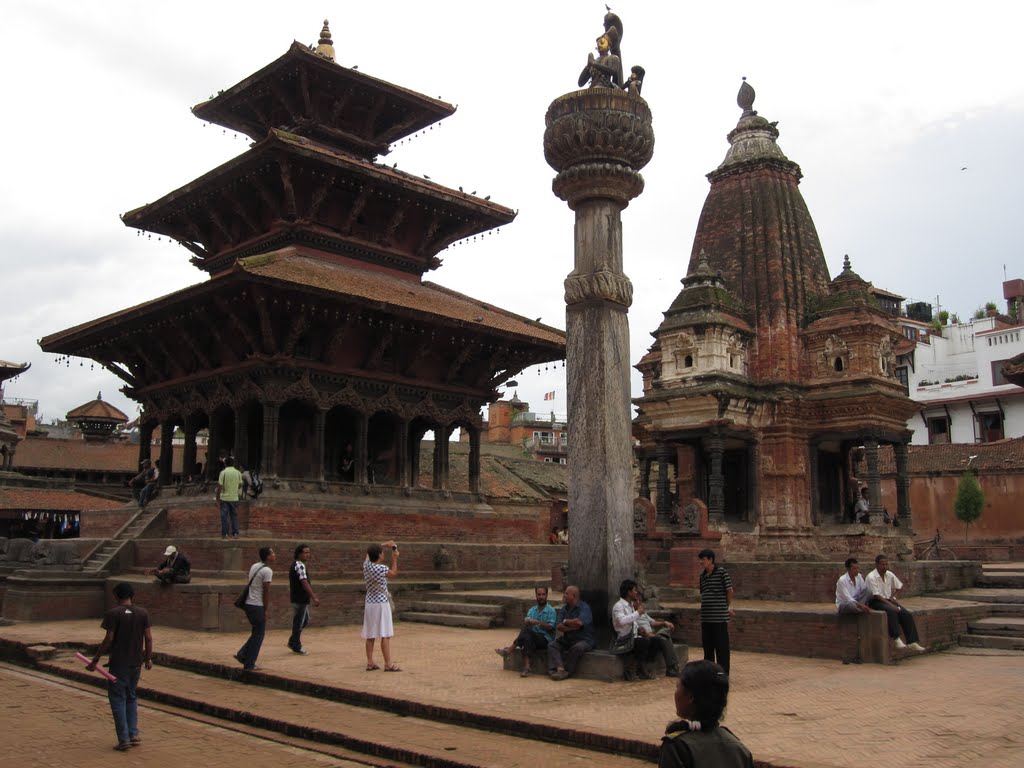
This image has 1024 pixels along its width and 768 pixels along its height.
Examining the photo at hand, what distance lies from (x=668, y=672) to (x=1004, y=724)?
11.7ft

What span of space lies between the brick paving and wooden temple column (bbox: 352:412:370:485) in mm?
7790

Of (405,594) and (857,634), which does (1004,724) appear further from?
(405,594)

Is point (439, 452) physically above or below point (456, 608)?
above

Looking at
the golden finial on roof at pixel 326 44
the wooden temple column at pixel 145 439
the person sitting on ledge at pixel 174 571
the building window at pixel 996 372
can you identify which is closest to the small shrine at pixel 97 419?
the wooden temple column at pixel 145 439

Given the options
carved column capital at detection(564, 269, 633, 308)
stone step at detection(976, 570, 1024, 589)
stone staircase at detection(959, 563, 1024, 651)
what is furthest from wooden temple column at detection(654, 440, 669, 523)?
carved column capital at detection(564, 269, 633, 308)

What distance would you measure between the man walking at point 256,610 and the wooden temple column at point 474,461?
13096 mm

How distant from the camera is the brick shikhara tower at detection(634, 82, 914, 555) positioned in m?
25.5

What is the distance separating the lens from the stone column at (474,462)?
23938 mm

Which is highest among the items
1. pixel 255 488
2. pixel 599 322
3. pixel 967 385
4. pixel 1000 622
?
pixel 967 385

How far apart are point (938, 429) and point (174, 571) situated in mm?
45169

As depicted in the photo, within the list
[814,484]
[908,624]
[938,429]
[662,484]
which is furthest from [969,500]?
[908,624]

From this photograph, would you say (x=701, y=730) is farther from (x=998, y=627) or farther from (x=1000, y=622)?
(x=1000, y=622)

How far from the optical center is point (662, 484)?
89.3 feet

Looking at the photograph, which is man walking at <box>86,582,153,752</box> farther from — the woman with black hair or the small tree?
the small tree
